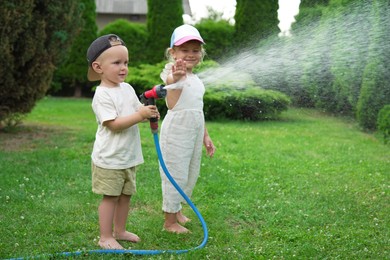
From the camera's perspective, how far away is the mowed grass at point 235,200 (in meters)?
3.95

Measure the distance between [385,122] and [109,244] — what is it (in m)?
6.21

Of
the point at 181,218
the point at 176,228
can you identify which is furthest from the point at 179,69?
the point at 181,218

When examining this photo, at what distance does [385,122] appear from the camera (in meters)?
8.84

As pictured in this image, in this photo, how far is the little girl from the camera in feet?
13.6

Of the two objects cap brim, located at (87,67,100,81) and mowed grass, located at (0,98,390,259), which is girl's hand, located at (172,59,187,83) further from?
mowed grass, located at (0,98,390,259)

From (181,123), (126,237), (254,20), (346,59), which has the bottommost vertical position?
(126,237)

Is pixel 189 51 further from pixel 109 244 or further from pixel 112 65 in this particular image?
pixel 109 244

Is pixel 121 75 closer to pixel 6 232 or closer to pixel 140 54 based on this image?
pixel 6 232

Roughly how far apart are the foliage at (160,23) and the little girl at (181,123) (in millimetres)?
12406

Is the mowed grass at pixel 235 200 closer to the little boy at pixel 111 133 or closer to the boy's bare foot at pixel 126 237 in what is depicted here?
the boy's bare foot at pixel 126 237

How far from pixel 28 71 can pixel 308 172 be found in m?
4.45

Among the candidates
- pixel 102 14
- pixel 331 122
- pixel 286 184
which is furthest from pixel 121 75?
pixel 102 14

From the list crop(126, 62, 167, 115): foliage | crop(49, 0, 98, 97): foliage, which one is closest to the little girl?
crop(126, 62, 167, 115): foliage

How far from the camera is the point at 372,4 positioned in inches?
322
